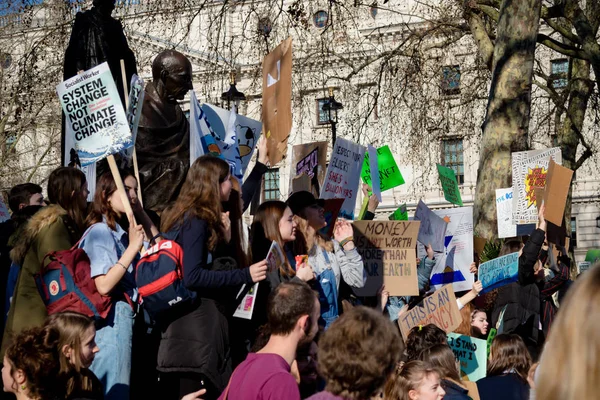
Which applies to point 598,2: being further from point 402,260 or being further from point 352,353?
point 352,353

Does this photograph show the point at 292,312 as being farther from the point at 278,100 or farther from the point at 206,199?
the point at 278,100

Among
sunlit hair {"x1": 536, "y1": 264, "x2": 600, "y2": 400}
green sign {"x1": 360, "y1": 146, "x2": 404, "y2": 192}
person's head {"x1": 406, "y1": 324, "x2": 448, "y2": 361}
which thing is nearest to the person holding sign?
person's head {"x1": 406, "y1": 324, "x2": 448, "y2": 361}

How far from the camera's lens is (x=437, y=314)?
705cm

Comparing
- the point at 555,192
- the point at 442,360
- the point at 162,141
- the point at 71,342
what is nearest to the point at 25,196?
the point at 162,141

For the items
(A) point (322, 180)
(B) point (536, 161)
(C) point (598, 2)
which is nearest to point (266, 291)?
(A) point (322, 180)

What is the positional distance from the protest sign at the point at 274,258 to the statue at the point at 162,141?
1555mm

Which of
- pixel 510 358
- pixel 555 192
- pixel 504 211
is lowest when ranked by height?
pixel 510 358

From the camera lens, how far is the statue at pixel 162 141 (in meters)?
6.73

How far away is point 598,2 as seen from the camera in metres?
20.4

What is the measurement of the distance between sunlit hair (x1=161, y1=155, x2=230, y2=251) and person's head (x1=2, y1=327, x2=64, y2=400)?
1045 millimetres

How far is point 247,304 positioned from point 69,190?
1169mm

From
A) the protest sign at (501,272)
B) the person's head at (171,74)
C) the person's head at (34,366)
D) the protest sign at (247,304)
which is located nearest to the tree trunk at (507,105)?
the protest sign at (501,272)

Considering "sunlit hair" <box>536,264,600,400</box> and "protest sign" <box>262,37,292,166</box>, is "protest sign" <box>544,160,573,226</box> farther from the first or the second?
"sunlit hair" <box>536,264,600,400</box>

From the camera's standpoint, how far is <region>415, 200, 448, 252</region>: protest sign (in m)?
8.30
